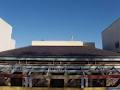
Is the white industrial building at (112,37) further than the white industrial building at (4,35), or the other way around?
the white industrial building at (4,35)

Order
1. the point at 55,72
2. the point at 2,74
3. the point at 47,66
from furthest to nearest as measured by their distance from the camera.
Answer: the point at 47,66 → the point at 55,72 → the point at 2,74

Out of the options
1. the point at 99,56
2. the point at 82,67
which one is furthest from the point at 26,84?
the point at 99,56

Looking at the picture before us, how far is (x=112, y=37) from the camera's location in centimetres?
3228

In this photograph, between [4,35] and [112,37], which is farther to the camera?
[4,35]

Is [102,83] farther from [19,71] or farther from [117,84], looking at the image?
[19,71]

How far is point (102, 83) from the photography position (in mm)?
18516

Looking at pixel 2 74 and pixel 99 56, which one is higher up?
pixel 99 56

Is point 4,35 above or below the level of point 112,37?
above

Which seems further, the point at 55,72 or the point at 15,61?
the point at 15,61

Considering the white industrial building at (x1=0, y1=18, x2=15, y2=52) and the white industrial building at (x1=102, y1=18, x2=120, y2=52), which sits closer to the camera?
the white industrial building at (x1=102, y1=18, x2=120, y2=52)

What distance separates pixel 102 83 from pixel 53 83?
393 centimetres

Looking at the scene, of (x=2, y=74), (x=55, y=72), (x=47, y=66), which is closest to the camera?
(x=2, y=74)

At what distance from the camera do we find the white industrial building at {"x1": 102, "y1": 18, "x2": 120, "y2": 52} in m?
29.6

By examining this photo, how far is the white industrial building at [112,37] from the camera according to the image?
97.0 ft
